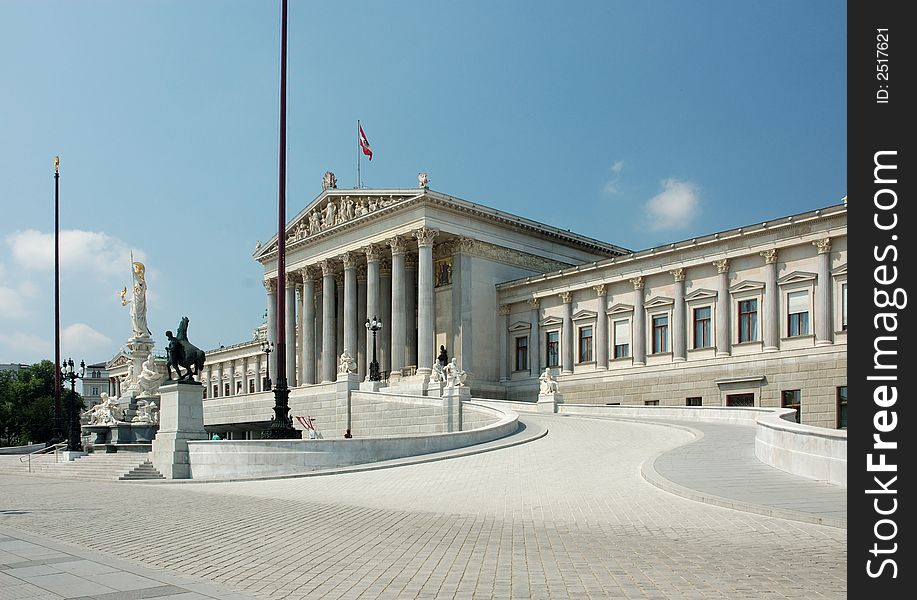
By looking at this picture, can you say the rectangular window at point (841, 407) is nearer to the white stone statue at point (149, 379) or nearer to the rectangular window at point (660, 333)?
the rectangular window at point (660, 333)

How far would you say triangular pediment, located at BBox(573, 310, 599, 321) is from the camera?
59803 mm

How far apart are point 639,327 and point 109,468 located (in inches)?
1343

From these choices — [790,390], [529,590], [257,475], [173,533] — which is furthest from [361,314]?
[529,590]

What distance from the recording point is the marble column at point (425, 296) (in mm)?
63562

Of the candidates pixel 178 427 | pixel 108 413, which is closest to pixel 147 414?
pixel 108 413

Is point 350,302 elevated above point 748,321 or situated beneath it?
elevated above

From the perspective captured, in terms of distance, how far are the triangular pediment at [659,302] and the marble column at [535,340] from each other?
1006 cm

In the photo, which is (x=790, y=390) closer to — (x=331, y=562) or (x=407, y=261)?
(x=407, y=261)

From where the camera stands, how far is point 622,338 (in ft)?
190

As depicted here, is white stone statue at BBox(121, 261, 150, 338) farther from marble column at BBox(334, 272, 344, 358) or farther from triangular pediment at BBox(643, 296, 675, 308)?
triangular pediment at BBox(643, 296, 675, 308)

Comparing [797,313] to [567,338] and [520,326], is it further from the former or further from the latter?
[520,326]

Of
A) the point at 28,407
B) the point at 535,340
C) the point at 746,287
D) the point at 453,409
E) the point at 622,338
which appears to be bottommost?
the point at 28,407
